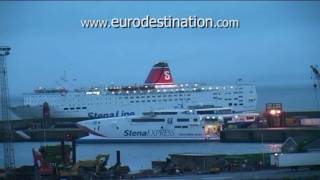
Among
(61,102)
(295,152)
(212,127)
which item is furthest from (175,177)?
(61,102)

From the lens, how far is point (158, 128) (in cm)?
3778

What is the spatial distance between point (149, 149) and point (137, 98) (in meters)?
14.6

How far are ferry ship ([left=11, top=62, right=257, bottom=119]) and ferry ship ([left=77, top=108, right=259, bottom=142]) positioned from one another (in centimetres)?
674

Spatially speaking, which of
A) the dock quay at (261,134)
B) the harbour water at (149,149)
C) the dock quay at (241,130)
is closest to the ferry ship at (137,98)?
the dock quay at (241,130)

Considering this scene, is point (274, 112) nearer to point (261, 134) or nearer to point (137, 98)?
point (261, 134)

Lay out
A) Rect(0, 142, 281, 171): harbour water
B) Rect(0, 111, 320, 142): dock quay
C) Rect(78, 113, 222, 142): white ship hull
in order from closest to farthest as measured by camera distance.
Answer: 1. Rect(0, 142, 281, 171): harbour water
2. Rect(0, 111, 320, 142): dock quay
3. Rect(78, 113, 222, 142): white ship hull

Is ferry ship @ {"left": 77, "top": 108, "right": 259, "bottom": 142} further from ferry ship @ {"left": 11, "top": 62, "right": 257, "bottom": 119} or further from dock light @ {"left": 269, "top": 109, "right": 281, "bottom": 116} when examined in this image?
ferry ship @ {"left": 11, "top": 62, "right": 257, "bottom": 119}

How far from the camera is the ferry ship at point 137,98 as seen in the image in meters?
47.8

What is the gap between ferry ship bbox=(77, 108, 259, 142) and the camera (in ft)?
123

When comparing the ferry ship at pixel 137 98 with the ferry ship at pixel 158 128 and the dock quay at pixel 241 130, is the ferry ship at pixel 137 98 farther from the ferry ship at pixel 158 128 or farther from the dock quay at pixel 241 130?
the ferry ship at pixel 158 128

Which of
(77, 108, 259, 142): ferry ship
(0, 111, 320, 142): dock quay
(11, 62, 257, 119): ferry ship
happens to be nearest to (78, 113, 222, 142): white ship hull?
(77, 108, 259, 142): ferry ship

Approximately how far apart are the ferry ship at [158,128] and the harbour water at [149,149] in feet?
2.36

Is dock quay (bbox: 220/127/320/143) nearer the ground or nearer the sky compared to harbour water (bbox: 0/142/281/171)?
nearer the sky

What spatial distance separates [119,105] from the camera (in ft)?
158
